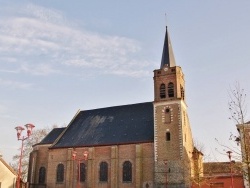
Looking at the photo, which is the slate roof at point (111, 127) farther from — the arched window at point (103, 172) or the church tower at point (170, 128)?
the arched window at point (103, 172)

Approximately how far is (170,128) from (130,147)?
17.5 ft

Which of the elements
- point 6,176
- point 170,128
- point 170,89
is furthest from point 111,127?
point 6,176

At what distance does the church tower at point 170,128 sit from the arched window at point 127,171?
3.34 metres

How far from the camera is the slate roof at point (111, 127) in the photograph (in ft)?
121

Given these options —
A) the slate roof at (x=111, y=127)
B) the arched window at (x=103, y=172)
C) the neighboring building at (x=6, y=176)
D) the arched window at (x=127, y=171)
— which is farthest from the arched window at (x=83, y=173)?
the neighboring building at (x=6, y=176)

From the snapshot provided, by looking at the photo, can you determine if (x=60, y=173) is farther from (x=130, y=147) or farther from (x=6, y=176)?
(x=130, y=147)

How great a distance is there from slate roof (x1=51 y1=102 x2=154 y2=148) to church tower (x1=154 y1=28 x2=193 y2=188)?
6.68ft

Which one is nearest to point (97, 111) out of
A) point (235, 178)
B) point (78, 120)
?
point (78, 120)

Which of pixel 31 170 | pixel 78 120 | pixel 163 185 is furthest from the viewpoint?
pixel 78 120

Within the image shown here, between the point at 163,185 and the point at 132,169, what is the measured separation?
420cm

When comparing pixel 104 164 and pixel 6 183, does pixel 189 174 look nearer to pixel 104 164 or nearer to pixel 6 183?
pixel 104 164

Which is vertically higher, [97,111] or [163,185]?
[97,111]

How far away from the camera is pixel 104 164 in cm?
3678

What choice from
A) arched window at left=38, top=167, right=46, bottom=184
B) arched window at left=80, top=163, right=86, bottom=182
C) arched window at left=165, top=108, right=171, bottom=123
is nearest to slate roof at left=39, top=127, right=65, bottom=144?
arched window at left=38, top=167, right=46, bottom=184
